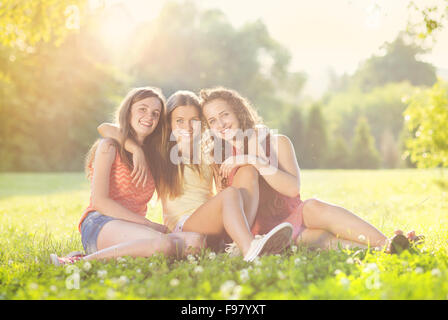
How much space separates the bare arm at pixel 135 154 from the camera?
3715 mm

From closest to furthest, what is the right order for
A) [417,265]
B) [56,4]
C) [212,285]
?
1. [212,285]
2. [417,265]
3. [56,4]

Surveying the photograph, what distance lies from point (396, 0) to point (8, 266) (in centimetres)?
463

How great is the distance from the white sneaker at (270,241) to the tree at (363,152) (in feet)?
79.5

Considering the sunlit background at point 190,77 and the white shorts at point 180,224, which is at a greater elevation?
the sunlit background at point 190,77

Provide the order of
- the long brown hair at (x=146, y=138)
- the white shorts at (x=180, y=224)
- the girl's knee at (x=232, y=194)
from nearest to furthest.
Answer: the girl's knee at (x=232, y=194) → the white shorts at (x=180, y=224) → the long brown hair at (x=146, y=138)

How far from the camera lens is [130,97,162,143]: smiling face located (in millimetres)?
3969

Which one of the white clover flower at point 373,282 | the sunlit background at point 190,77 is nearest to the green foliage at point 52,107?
the sunlit background at point 190,77

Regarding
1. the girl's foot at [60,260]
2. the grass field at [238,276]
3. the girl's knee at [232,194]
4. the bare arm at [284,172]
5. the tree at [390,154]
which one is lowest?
the tree at [390,154]

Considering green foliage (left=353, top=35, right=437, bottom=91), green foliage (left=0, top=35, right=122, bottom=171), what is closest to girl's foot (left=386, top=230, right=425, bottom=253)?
green foliage (left=0, top=35, right=122, bottom=171)

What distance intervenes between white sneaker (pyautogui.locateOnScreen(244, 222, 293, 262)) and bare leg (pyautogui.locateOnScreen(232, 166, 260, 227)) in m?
0.38

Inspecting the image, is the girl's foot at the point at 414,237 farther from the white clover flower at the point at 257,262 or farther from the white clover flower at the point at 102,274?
the white clover flower at the point at 102,274
